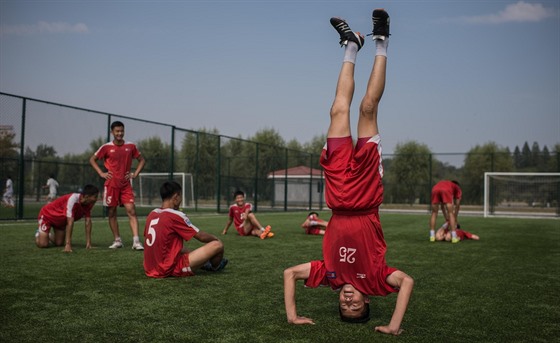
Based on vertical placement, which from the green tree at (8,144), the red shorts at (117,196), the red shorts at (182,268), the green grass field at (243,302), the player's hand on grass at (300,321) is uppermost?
the green tree at (8,144)

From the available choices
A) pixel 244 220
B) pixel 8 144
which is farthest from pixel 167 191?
pixel 8 144

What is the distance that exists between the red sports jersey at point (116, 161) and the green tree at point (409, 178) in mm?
26156

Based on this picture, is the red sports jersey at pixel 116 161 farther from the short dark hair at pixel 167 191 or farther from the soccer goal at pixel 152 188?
the soccer goal at pixel 152 188

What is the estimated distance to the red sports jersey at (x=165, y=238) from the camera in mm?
6367

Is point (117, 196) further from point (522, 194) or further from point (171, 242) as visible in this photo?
point (522, 194)

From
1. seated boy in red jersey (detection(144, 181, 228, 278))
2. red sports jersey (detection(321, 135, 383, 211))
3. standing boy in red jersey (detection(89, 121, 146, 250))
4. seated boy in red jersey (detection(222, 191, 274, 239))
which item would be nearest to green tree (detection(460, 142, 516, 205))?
seated boy in red jersey (detection(222, 191, 274, 239))

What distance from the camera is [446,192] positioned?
40.5ft

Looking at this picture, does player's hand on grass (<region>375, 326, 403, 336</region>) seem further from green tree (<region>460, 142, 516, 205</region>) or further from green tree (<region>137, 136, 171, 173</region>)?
green tree (<region>460, 142, 516, 205</region>)

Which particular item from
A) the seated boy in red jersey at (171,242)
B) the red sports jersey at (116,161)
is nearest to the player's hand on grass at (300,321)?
the seated boy in red jersey at (171,242)

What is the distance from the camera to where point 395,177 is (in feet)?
120

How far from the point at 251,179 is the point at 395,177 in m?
12.7

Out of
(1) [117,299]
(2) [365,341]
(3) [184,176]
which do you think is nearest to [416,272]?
(2) [365,341]

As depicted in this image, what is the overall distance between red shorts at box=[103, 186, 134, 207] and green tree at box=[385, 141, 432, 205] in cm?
2616

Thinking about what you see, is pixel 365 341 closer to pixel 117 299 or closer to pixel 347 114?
pixel 347 114
